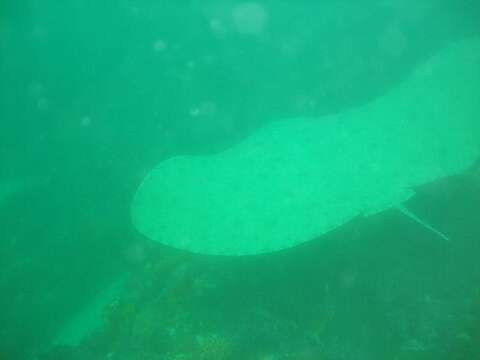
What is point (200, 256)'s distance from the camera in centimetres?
636

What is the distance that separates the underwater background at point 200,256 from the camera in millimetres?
5172

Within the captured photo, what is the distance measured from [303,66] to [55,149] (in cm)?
639

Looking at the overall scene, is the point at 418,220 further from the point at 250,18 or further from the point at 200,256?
the point at 250,18

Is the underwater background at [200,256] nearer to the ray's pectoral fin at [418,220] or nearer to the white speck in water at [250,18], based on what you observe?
the white speck in water at [250,18]

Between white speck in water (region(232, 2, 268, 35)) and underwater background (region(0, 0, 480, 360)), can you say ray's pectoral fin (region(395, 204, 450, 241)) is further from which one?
white speck in water (region(232, 2, 268, 35))

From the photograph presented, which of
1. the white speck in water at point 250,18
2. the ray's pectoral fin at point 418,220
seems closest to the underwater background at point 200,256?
the white speck in water at point 250,18

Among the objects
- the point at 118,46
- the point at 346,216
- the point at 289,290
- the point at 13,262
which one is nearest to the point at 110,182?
the point at 13,262

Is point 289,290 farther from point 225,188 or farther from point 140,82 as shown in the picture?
point 140,82

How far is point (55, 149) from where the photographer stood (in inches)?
349

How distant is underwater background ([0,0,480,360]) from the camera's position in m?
5.17

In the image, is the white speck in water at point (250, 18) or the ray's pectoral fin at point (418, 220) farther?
the white speck in water at point (250, 18)

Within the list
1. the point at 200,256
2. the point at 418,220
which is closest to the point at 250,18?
the point at 200,256

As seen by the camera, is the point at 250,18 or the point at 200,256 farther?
the point at 250,18

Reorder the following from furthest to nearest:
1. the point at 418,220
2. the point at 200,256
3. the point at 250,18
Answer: the point at 250,18, the point at 200,256, the point at 418,220
